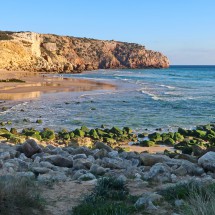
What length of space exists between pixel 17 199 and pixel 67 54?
123 meters

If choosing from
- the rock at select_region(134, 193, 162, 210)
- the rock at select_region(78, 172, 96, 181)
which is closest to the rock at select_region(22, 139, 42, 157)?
the rock at select_region(78, 172, 96, 181)

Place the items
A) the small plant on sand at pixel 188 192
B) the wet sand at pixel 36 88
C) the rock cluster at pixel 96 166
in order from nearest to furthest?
the small plant on sand at pixel 188 192 < the rock cluster at pixel 96 166 < the wet sand at pixel 36 88

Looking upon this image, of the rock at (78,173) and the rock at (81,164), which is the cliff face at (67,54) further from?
the rock at (78,173)

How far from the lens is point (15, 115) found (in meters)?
24.5

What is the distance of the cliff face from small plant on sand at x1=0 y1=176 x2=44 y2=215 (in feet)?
245

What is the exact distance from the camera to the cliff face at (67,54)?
287 ft

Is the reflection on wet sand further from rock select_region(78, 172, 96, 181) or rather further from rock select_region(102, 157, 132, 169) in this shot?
rock select_region(78, 172, 96, 181)

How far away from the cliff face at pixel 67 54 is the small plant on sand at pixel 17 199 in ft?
245

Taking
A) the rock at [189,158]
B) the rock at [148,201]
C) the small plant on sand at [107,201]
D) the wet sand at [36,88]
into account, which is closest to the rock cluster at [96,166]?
the rock at [189,158]

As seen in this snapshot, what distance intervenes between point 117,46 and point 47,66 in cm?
6918

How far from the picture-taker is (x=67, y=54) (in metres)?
128

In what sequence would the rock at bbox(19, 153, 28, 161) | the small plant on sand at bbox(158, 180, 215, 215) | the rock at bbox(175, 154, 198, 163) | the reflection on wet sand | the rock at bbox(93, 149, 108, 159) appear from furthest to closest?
the reflection on wet sand, the rock at bbox(93, 149, 108, 159), the rock at bbox(175, 154, 198, 163), the rock at bbox(19, 153, 28, 161), the small plant on sand at bbox(158, 180, 215, 215)

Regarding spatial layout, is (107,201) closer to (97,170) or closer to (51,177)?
(51,177)

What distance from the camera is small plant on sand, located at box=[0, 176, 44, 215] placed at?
19.3 ft
